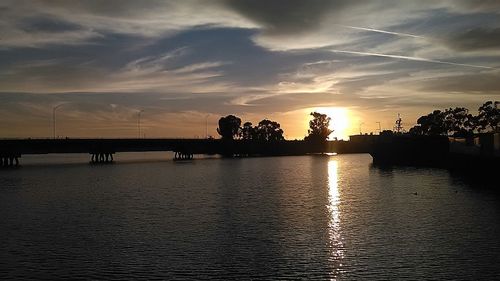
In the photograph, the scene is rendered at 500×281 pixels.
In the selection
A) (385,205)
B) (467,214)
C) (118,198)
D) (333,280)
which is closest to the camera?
(333,280)

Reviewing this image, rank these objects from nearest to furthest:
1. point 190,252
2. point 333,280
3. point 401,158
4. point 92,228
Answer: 1. point 333,280
2. point 190,252
3. point 92,228
4. point 401,158

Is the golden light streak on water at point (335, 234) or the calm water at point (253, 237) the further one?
the golden light streak on water at point (335, 234)

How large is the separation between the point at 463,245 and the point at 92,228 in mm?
31856

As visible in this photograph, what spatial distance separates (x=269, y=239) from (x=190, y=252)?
7.55 metres

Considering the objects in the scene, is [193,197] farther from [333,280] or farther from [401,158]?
[401,158]

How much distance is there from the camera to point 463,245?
39.6 m

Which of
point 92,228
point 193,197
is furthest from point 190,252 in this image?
point 193,197

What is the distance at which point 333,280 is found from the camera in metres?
30.5

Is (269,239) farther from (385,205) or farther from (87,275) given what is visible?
(385,205)

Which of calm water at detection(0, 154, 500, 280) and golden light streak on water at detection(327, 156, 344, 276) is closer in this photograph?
calm water at detection(0, 154, 500, 280)

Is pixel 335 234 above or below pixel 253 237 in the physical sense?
below

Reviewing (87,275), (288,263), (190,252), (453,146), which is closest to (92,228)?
(190,252)

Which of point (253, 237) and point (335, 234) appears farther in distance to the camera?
point (335, 234)

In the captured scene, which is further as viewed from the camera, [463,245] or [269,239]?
[269,239]
